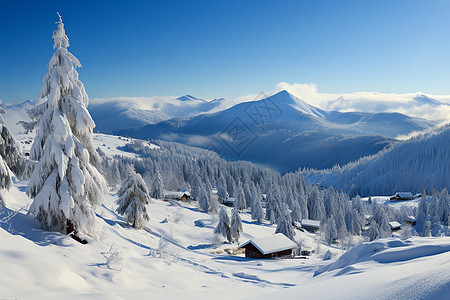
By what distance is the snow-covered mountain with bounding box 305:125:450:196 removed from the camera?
531ft

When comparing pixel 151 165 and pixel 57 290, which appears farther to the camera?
pixel 151 165

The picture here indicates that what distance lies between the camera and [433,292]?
3951mm

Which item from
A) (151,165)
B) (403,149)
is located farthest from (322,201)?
(403,149)

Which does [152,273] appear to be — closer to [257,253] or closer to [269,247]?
[269,247]

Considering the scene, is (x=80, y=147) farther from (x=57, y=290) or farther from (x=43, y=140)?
(x=57, y=290)

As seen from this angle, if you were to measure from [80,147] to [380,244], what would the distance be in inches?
595

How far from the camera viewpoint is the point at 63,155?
11820 millimetres

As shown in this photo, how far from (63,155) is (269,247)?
1086 inches

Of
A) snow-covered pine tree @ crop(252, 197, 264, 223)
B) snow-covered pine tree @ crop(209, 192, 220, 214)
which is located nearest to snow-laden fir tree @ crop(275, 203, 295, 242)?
snow-covered pine tree @ crop(252, 197, 264, 223)

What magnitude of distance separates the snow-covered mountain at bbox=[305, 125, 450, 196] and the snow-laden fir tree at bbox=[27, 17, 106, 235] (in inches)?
A: 7422

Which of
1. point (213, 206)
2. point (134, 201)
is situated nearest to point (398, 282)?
point (134, 201)

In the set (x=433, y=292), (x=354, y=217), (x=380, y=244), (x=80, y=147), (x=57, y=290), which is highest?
(x=80, y=147)

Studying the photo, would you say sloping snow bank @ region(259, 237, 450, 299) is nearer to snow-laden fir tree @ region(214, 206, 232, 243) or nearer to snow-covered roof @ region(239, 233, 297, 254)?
snow-covered roof @ region(239, 233, 297, 254)

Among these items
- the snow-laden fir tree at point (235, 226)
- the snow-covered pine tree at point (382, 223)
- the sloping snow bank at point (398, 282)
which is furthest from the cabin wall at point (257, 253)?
the snow-covered pine tree at point (382, 223)
